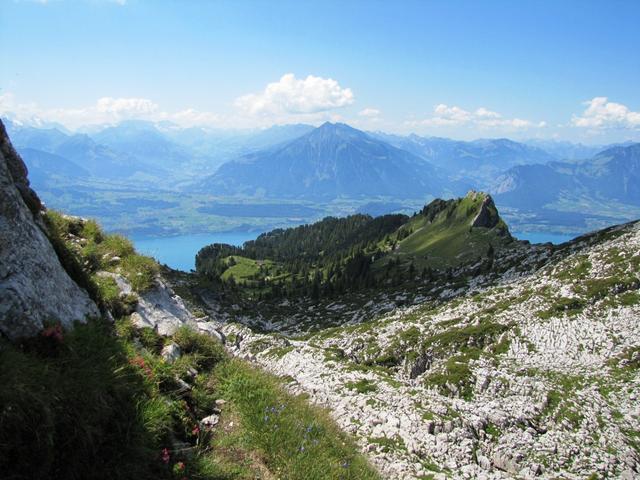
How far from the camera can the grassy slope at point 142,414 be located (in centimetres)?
512

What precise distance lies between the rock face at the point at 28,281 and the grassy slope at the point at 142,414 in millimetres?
431

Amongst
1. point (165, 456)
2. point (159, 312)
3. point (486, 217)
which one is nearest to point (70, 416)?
point (165, 456)

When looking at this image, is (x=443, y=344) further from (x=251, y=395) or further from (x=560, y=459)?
(x=251, y=395)

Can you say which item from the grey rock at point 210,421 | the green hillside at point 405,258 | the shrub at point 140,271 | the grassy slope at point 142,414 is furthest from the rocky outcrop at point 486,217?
the grey rock at point 210,421

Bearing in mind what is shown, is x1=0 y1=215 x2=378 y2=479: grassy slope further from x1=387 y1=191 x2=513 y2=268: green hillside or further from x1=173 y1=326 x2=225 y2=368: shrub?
x1=387 y1=191 x2=513 y2=268: green hillside

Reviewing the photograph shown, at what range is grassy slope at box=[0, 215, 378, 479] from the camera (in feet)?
16.8

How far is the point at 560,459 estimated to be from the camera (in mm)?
19047

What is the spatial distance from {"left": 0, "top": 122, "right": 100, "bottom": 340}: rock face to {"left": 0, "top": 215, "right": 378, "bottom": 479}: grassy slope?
0.43 meters

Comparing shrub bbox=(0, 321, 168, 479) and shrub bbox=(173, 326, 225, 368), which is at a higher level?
shrub bbox=(0, 321, 168, 479)

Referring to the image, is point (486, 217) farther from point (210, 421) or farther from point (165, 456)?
point (165, 456)

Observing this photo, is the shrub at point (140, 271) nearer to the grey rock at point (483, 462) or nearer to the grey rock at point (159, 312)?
the grey rock at point (159, 312)

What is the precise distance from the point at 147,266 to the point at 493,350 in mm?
29412

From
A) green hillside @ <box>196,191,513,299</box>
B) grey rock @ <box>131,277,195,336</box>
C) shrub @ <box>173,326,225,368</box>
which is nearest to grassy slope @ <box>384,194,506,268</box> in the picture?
green hillside @ <box>196,191,513,299</box>

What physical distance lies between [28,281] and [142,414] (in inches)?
138
